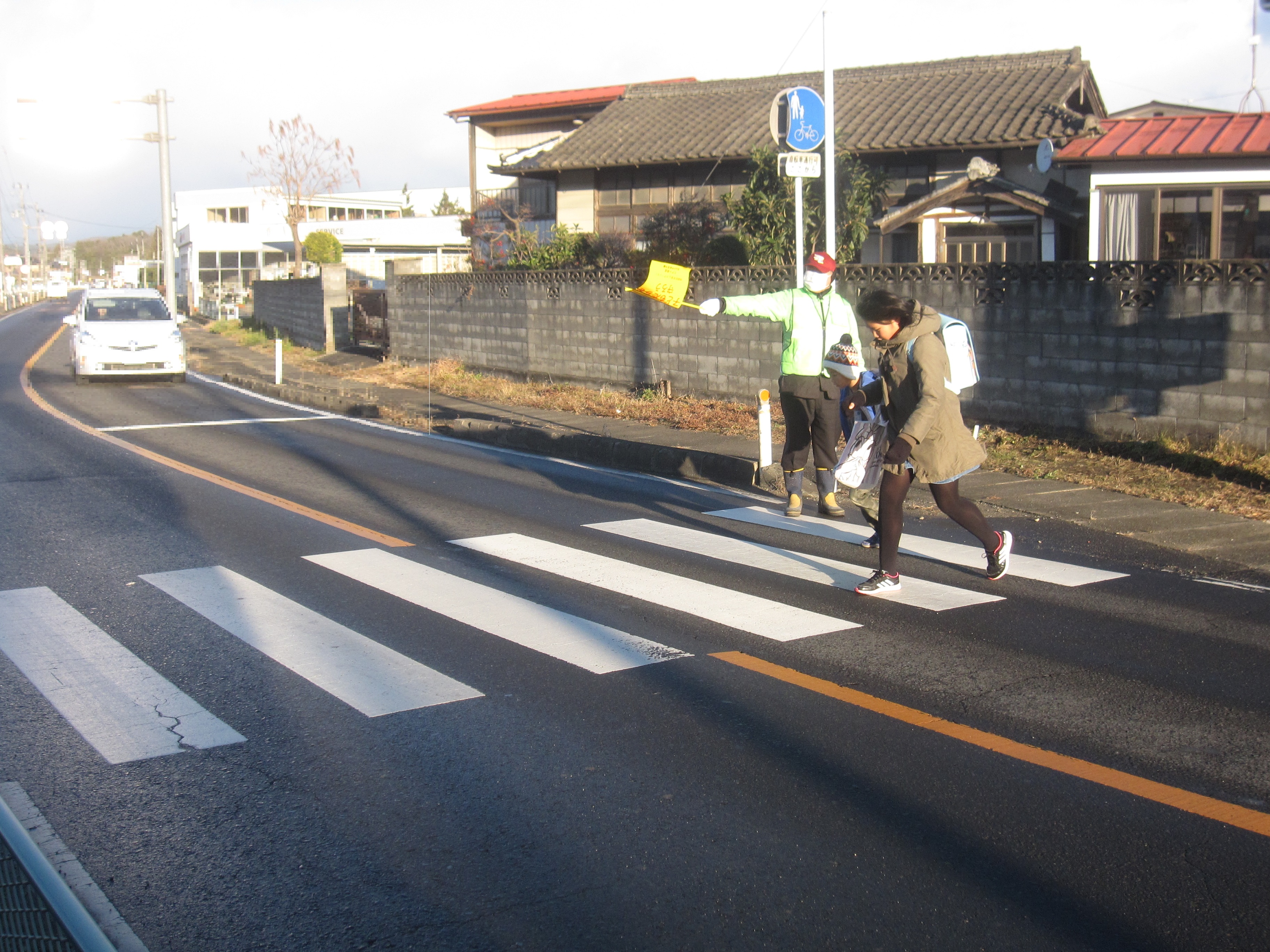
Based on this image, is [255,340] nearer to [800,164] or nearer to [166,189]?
[166,189]

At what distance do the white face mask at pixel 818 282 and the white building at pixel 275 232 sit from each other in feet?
136

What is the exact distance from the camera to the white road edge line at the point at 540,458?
10.7 meters

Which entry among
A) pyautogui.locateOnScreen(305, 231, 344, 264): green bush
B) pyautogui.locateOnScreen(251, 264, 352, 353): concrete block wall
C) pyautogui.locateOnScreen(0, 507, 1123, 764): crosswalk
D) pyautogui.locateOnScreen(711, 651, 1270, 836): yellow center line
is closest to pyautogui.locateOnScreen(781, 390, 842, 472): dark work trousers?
pyautogui.locateOnScreen(0, 507, 1123, 764): crosswalk

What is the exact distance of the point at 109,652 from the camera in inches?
228

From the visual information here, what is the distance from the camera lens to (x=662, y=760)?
175 inches

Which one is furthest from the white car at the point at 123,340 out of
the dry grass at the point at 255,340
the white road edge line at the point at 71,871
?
the white road edge line at the point at 71,871

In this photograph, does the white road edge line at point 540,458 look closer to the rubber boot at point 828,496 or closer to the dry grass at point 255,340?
the rubber boot at point 828,496

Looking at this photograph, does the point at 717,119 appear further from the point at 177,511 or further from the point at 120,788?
the point at 120,788

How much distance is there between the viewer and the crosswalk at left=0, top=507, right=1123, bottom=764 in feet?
16.5

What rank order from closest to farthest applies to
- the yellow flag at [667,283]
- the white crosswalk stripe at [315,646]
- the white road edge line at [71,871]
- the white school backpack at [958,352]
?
the white road edge line at [71,871], the white crosswalk stripe at [315,646], the white school backpack at [958,352], the yellow flag at [667,283]

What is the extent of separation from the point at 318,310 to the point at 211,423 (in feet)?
43.0

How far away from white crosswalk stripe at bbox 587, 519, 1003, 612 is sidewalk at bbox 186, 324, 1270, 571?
210 cm

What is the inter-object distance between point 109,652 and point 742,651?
3.12m

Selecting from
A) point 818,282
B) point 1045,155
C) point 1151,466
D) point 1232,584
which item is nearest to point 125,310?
point 1045,155
